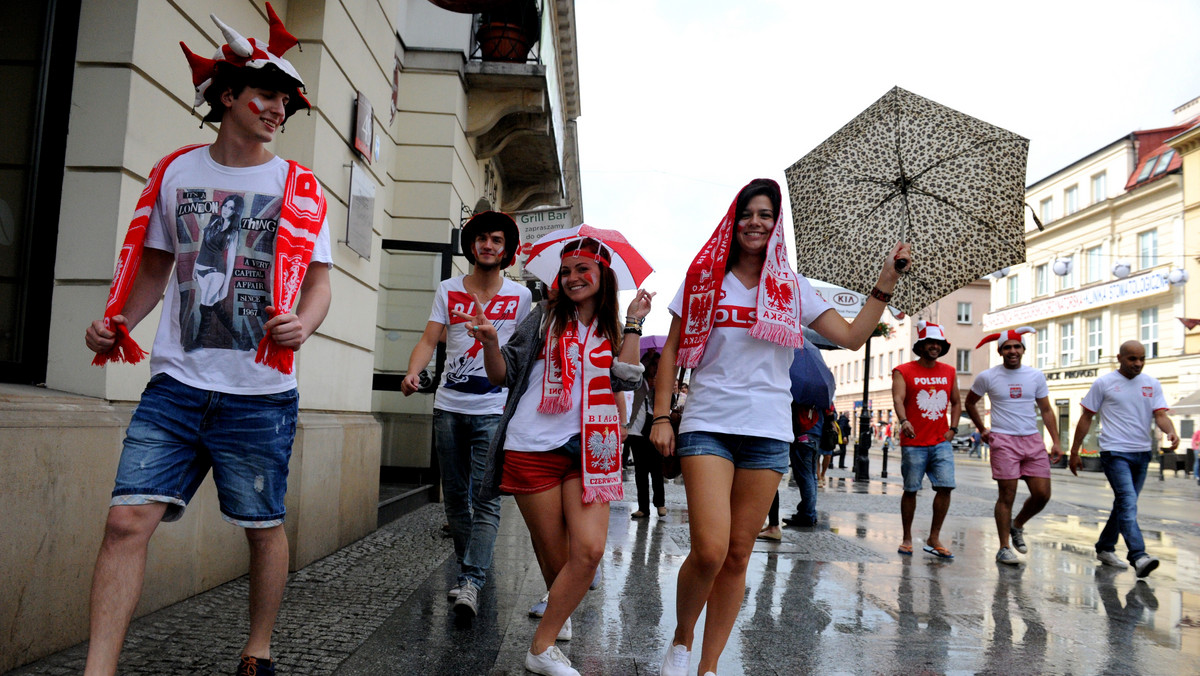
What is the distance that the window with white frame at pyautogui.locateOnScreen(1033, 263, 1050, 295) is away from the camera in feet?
155

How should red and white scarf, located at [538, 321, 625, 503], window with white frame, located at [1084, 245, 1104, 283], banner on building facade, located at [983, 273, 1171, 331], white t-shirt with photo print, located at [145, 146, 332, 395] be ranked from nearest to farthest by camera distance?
white t-shirt with photo print, located at [145, 146, 332, 395]
red and white scarf, located at [538, 321, 625, 503]
banner on building facade, located at [983, 273, 1171, 331]
window with white frame, located at [1084, 245, 1104, 283]

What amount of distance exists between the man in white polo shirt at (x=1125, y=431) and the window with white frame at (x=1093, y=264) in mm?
39927

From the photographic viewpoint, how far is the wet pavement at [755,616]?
3.86 m

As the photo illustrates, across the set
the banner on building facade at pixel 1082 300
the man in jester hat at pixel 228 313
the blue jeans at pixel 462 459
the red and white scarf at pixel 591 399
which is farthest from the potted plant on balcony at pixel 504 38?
the banner on building facade at pixel 1082 300

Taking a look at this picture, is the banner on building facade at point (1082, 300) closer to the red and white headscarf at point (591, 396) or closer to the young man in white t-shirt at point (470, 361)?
the young man in white t-shirt at point (470, 361)

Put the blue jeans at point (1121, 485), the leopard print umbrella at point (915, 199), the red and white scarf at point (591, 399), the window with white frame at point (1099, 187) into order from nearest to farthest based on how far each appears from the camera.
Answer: the red and white scarf at point (591, 399) → the leopard print umbrella at point (915, 199) → the blue jeans at point (1121, 485) → the window with white frame at point (1099, 187)

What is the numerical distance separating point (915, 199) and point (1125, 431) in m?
4.09

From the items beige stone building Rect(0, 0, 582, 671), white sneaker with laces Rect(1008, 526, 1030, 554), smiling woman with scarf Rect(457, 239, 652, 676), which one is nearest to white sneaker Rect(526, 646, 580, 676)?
smiling woman with scarf Rect(457, 239, 652, 676)

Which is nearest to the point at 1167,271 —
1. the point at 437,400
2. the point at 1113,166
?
the point at 1113,166

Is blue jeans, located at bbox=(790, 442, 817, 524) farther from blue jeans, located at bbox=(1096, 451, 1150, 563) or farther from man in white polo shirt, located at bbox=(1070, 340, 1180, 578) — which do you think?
blue jeans, located at bbox=(1096, 451, 1150, 563)

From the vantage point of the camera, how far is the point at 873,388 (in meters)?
73.5

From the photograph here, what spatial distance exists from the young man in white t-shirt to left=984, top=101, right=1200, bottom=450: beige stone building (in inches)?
1264

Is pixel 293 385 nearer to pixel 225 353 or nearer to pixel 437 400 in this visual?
pixel 225 353

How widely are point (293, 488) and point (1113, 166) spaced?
46.7m
